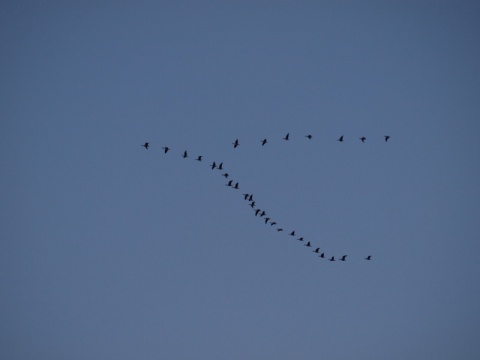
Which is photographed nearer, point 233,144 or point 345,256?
point 233,144

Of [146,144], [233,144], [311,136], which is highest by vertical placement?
[311,136]

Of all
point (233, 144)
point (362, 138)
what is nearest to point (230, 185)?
point (233, 144)

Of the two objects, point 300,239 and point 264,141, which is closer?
point 264,141

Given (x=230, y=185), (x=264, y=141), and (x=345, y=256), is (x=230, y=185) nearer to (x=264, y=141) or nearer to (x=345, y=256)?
(x=264, y=141)

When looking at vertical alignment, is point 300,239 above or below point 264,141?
below

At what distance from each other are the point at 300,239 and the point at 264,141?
448 inches

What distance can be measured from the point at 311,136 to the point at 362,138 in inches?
186

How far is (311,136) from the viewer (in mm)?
50062

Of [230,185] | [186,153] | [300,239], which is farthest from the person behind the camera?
[300,239]

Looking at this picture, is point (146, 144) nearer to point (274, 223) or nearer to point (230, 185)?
point (230, 185)

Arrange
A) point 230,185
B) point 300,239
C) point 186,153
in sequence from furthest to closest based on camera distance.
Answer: point 300,239 → point 230,185 → point 186,153

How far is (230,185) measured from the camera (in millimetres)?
51625

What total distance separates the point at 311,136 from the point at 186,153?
10.7 m

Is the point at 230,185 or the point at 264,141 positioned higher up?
the point at 264,141
